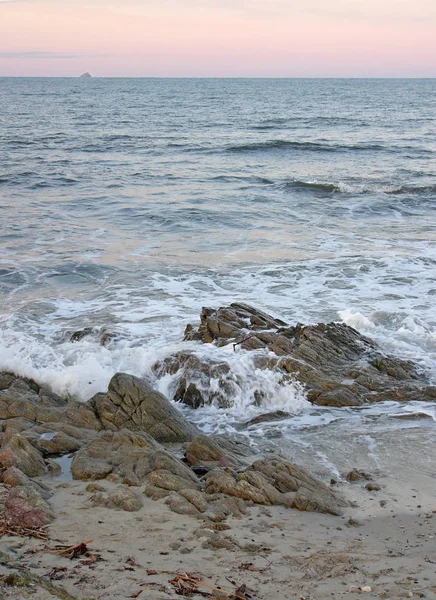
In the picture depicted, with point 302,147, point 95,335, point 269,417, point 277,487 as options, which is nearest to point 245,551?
point 277,487

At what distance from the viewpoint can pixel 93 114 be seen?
60688mm

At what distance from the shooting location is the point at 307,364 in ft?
32.9

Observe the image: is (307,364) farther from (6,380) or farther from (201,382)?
(6,380)

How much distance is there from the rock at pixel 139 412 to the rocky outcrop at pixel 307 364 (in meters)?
1.23

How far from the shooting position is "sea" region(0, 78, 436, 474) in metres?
9.59

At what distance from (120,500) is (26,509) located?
0.86 meters

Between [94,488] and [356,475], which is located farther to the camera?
[356,475]

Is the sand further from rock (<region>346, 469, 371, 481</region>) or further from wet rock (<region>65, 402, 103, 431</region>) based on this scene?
wet rock (<region>65, 402, 103, 431</region>)

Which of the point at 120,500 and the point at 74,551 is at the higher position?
the point at 74,551

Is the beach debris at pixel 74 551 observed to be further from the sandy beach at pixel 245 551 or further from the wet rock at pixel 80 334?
the wet rock at pixel 80 334

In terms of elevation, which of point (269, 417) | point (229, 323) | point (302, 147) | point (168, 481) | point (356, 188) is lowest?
point (269, 417)

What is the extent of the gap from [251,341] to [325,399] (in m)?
1.72

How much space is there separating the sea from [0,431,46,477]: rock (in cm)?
251

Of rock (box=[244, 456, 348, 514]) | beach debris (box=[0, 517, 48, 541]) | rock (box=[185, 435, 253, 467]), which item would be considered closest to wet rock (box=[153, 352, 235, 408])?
rock (box=[185, 435, 253, 467])
